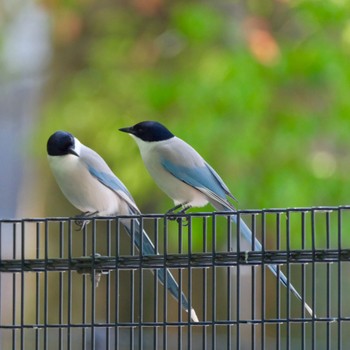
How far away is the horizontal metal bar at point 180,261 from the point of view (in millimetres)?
4465

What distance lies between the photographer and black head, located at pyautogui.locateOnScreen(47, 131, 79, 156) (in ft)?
19.0

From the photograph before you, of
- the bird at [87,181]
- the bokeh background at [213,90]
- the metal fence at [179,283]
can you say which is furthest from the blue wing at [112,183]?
the bokeh background at [213,90]

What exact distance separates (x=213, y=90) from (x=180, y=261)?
17.5 feet

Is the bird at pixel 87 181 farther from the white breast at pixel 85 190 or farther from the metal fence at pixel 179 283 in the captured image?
the metal fence at pixel 179 283

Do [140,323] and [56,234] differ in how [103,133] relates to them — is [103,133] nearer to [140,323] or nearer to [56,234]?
[56,234]

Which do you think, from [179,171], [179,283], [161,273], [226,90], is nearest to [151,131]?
[179,171]

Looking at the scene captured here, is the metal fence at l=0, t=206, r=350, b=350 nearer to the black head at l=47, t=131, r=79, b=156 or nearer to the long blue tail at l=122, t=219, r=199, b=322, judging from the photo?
the long blue tail at l=122, t=219, r=199, b=322

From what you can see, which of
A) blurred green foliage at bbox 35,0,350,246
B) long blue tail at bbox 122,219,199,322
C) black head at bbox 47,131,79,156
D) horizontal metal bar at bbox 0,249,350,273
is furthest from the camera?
blurred green foliage at bbox 35,0,350,246

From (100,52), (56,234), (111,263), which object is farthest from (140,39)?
(111,263)

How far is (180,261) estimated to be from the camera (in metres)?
4.57

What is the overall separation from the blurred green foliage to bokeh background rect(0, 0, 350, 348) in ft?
0.04

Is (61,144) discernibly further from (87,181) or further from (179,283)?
(179,283)

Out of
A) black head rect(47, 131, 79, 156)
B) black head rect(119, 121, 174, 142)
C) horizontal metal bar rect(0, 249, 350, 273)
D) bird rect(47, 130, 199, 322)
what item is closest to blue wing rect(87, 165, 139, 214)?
bird rect(47, 130, 199, 322)

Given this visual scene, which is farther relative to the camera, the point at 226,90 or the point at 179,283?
the point at 226,90
